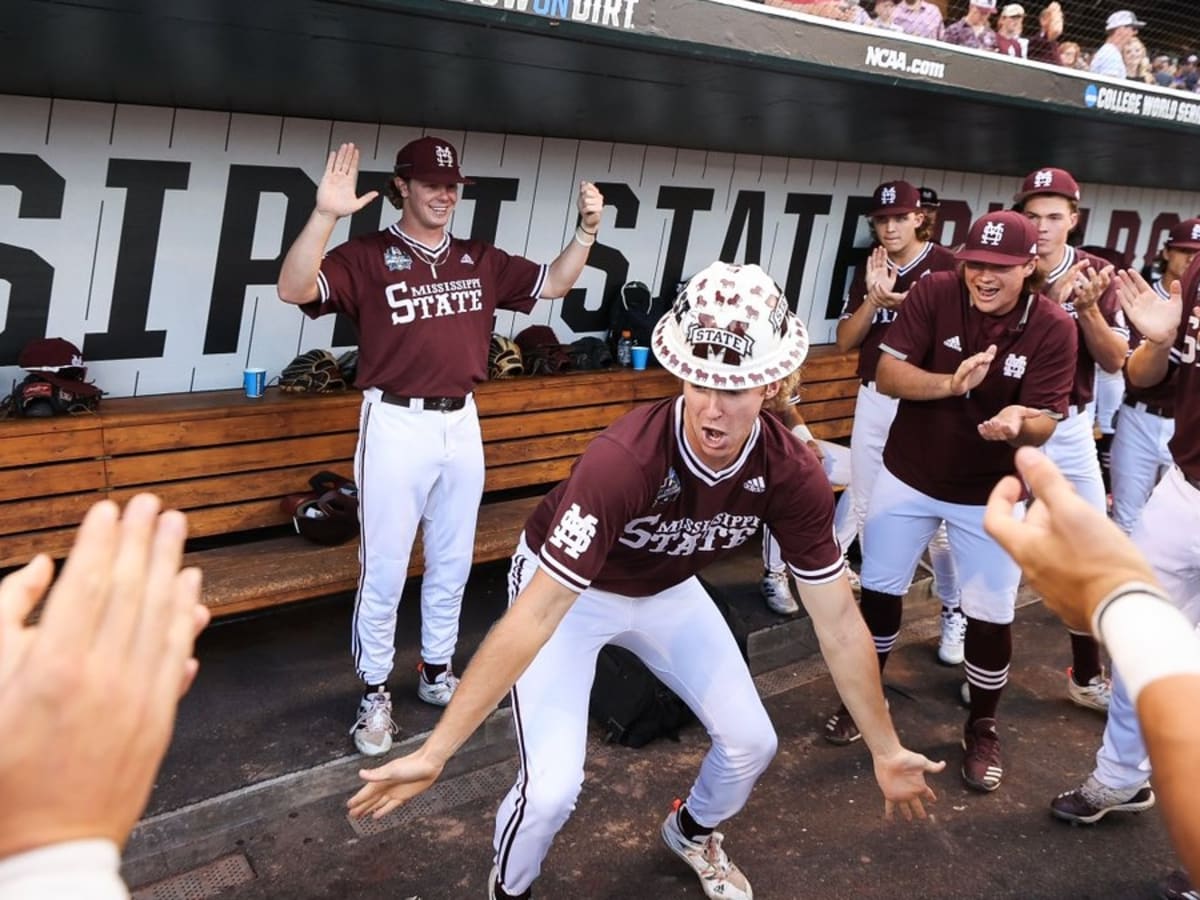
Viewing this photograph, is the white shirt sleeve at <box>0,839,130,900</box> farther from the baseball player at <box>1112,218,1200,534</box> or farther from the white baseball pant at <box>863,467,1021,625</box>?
the baseball player at <box>1112,218,1200,534</box>

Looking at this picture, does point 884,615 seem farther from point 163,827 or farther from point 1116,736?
point 163,827

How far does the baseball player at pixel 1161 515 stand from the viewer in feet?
9.44

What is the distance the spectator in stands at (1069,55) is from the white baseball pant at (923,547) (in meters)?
3.71

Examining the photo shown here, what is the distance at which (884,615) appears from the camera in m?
3.59

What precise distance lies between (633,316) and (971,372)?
9.01ft

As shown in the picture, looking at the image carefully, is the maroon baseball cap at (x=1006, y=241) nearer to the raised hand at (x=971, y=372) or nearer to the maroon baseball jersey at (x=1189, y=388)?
the raised hand at (x=971, y=372)

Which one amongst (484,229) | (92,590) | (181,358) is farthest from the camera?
(484,229)

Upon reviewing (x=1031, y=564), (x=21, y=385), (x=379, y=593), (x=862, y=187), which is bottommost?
(x=379, y=593)

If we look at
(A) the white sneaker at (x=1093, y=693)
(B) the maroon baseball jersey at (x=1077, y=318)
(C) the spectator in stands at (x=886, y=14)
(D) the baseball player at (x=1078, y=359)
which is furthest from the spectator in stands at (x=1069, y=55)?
(A) the white sneaker at (x=1093, y=693)

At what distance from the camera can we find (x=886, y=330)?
15.0ft

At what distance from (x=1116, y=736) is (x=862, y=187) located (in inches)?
183

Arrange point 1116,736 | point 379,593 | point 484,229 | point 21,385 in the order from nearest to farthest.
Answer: point 1116,736
point 379,593
point 21,385
point 484,229

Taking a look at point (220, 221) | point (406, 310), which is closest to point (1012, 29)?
point (406, 310)

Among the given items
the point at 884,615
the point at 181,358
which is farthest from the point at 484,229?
the point at 884,615
